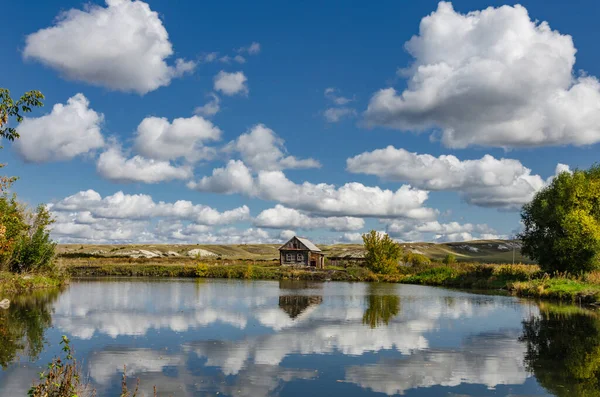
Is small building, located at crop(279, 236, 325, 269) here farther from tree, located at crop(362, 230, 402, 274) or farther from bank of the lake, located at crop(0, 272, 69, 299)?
bank of the lake, located at crop(0, 272, 69, 299)

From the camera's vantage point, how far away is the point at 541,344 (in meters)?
21.4

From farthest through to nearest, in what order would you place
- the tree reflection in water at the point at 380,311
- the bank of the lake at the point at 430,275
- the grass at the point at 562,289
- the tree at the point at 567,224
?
the tree at the point at 567,224 → the bank of the lake at the point at 430,275 → the grass at the point at 562,289 → the tree reflection in water at the point at 380,311

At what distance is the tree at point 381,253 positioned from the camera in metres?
76.3

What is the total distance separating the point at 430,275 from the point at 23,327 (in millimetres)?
55889

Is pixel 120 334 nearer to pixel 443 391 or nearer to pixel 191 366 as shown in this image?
pixel 191 366

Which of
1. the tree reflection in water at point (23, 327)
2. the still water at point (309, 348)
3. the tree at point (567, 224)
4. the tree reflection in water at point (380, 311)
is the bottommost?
the tree reflection in water at point (380, 311)

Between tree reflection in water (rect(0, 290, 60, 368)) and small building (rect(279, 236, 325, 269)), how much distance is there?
59.9m

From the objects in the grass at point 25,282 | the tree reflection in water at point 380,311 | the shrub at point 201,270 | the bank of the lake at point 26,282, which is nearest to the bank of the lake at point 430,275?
the shrub at point 201,270

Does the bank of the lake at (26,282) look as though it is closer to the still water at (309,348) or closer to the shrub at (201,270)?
the still water at (309,348)

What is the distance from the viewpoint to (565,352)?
19.6 metres

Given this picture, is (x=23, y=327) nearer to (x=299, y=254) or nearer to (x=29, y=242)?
(x=29, y=242)

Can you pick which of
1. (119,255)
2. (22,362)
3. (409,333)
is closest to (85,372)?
(22,362)

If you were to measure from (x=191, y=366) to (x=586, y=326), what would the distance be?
20.4m

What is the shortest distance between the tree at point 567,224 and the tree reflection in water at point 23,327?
145 ft
